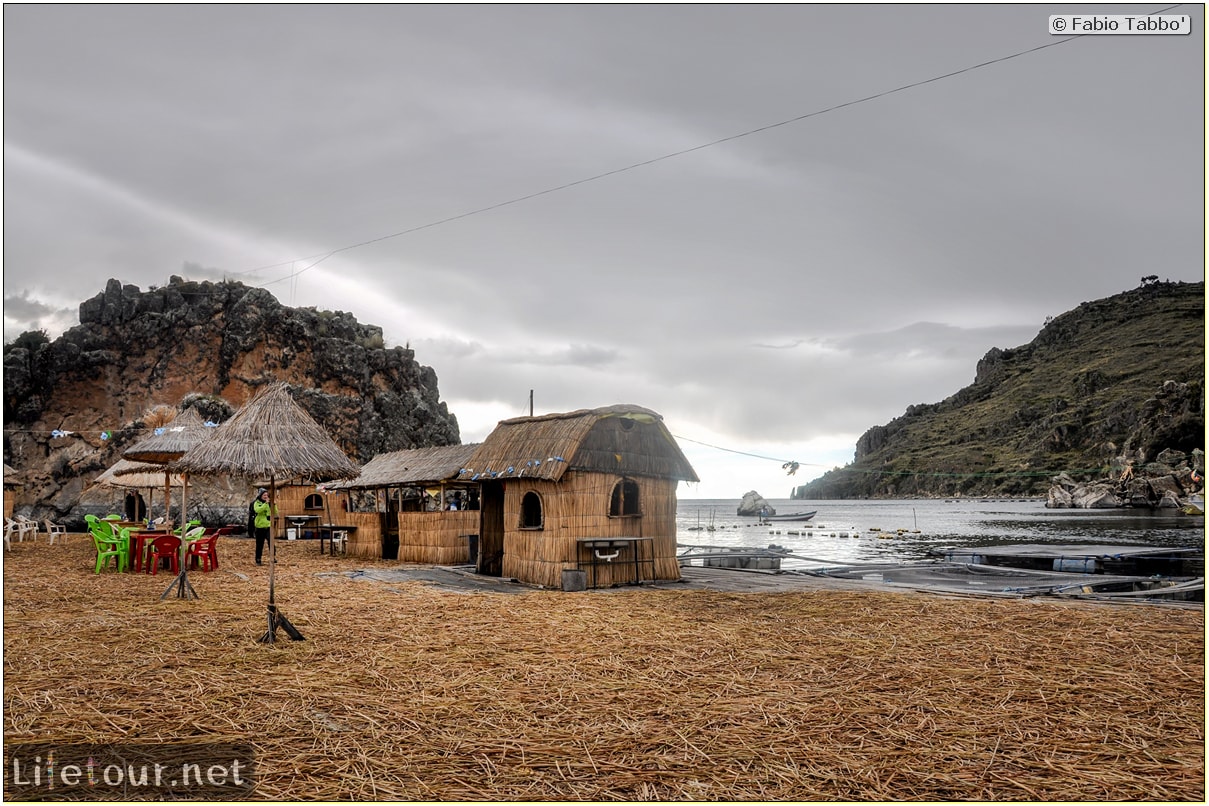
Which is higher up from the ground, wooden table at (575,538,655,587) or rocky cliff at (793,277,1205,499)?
rocky cliff at (793,277,1205,499)

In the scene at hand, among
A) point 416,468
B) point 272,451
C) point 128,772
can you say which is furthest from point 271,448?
point 416,468

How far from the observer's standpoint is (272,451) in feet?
28.7

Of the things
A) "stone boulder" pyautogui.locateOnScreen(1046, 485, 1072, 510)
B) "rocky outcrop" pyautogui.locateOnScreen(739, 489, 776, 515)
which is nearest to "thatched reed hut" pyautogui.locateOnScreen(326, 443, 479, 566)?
"rocky outcrop" pyautogui.locateOnScreen(739, 489, 776, 515)

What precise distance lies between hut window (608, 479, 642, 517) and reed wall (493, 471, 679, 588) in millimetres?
172

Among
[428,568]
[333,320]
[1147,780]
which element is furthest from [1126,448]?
[1147,780]

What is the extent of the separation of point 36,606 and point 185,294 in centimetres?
4271

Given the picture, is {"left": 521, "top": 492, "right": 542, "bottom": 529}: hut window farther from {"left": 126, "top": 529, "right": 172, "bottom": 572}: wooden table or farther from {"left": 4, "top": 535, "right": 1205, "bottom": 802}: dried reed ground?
{"left": 126, "top": 529, "right": 172, "bottom": 572}: wooden table

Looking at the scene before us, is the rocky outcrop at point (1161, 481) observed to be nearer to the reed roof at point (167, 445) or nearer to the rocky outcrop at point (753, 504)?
the rocky outcrop at point (753, 504)

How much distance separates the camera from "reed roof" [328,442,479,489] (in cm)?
2150

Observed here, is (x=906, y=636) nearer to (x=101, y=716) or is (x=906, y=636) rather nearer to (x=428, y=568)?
(x=101, y=716)

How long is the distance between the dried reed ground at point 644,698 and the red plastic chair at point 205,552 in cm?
560

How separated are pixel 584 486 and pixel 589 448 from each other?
0.73 metres

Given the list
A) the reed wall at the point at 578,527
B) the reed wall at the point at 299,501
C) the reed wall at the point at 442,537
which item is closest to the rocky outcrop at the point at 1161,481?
the reed wall at the point at 299,501

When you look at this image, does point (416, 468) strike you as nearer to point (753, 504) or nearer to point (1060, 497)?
point (753, 504)
